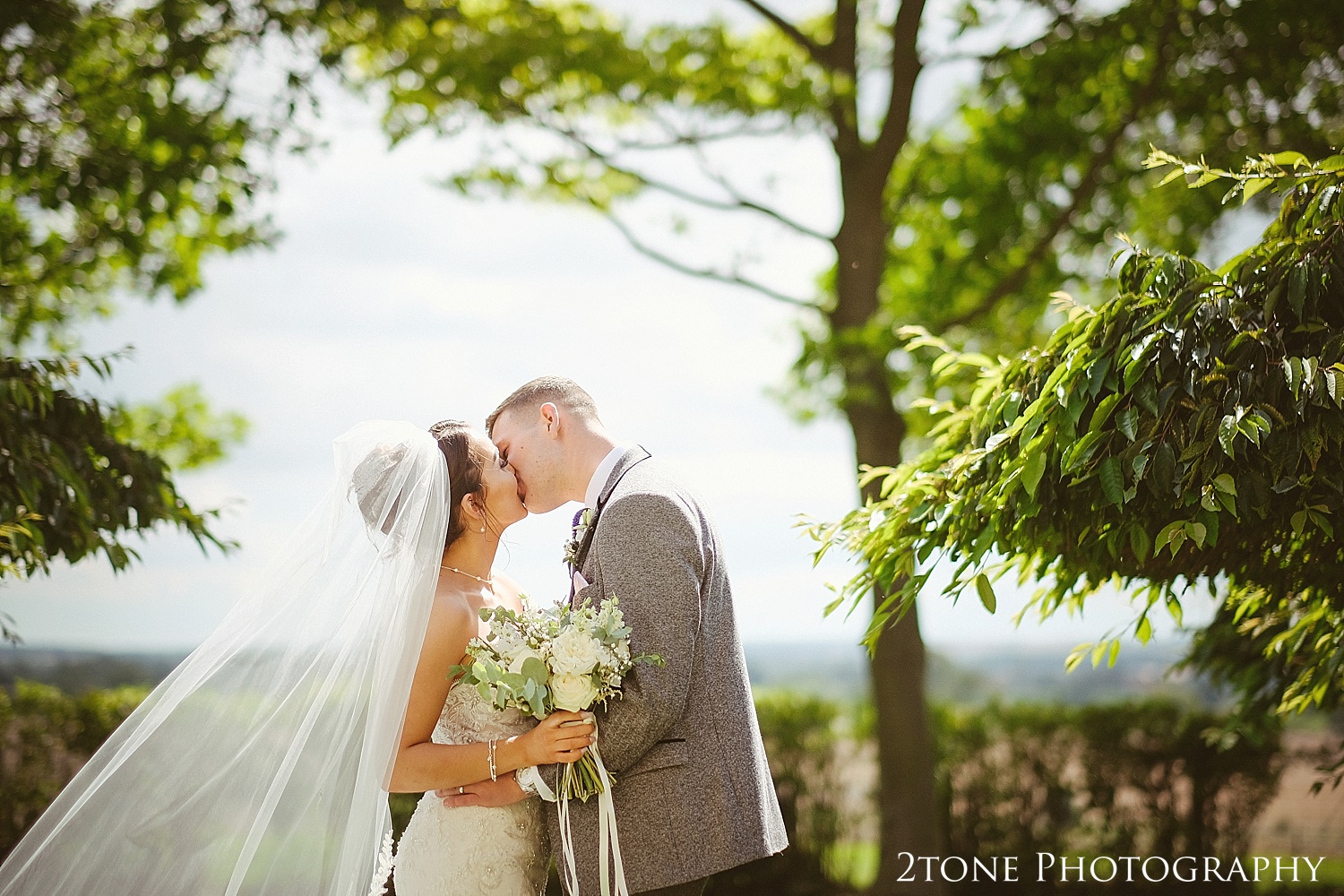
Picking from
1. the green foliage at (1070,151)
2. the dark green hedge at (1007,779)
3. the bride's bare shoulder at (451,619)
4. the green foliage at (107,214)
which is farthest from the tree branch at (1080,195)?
the green foliage at (107,214)

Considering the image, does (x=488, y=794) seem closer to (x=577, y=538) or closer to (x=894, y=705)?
(x=577, y=538)

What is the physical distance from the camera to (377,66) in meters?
6.88

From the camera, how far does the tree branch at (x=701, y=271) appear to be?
22.4 ft

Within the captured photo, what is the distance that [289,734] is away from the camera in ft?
8.66

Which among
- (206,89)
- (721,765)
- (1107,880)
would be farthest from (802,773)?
(206,89)

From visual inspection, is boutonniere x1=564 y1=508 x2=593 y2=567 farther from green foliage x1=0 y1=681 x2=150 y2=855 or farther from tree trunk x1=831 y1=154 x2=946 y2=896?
green foliage x1=0 y1=681 x2=150 y2=855

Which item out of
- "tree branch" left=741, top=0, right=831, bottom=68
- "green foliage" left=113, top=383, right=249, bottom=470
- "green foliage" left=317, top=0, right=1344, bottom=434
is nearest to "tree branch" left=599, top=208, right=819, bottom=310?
"green foliage" left=317, top=0, right=1344, bottom=434

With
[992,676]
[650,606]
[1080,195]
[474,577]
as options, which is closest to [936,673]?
[992,676]

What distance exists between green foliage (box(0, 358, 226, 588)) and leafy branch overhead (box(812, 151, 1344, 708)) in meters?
2.88

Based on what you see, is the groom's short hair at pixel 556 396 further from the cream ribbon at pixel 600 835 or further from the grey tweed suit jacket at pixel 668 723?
the cream ribbon at pixel 600 835

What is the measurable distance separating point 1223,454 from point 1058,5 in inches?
222

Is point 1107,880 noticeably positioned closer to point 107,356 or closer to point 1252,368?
point 1252,368

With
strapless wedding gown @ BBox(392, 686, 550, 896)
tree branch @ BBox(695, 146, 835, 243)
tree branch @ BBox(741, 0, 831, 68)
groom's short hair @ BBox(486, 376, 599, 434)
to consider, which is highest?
tree branch @ BBox(741, 0, 831, 68)

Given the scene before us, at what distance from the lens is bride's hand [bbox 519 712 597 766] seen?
238 cm
